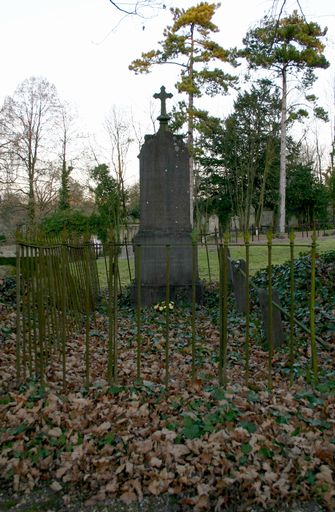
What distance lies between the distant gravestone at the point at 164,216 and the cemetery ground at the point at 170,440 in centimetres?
400

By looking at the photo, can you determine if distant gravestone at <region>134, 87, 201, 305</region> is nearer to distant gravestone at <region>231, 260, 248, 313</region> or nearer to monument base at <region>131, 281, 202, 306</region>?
monument base at <region>131, 281, 202, 306</region>

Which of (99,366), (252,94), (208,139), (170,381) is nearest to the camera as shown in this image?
(170,381)

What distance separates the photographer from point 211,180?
32.5 m

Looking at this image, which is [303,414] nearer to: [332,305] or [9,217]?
[332,305]

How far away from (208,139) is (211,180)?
124 inches

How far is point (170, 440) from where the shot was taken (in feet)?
9.74

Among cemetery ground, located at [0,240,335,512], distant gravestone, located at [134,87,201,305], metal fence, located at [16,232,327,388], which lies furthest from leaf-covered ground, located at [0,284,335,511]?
distant gravestone, located at [134,87,201,305]

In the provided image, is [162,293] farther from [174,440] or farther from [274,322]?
[174,440]

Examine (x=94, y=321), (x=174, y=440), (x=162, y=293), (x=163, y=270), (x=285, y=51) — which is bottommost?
(x=174, y=440)

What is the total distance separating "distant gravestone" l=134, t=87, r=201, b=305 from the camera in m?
8.51

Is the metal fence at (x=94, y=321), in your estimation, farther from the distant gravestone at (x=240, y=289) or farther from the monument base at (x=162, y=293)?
the monument base at (x=162, y=293)

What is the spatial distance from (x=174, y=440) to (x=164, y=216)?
597cm

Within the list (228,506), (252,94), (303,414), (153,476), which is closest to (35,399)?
(153,476)

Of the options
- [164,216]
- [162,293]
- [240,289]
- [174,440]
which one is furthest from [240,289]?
[174,440]
